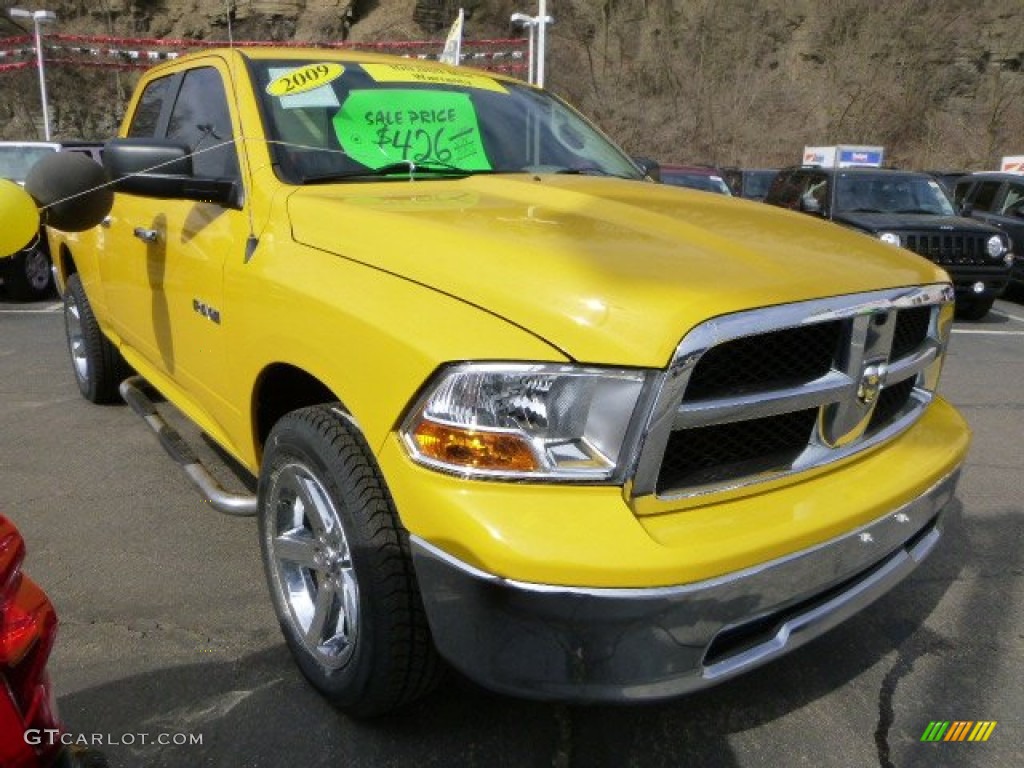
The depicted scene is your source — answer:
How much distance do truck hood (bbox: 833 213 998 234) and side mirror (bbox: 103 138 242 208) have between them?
25.5ft

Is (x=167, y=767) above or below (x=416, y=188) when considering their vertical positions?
below

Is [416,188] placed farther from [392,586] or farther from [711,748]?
[711,748]

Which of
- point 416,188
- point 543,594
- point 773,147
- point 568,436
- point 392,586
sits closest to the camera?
point 543,594

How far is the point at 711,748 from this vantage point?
7.26 ft

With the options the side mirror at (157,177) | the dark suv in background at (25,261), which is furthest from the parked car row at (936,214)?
the dark suv in background at (25,261)

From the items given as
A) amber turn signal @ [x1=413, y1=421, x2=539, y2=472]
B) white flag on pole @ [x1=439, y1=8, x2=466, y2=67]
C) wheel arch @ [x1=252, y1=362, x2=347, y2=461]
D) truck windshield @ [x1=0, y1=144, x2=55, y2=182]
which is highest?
white flag on pole @ [x1=439, y1=8, x2=466, y2=67]

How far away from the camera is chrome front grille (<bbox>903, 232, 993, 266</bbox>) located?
9055mm

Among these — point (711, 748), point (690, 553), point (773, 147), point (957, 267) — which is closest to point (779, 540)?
point (690, 553)

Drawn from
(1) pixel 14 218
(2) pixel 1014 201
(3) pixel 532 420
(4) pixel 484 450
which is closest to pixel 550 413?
(3) pixel 532 420

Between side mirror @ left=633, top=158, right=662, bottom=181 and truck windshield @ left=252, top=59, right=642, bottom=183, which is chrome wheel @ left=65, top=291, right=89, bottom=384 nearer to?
truck windshield @ left=252, top=59, right=642, bottom=183

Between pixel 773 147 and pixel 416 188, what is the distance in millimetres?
40780

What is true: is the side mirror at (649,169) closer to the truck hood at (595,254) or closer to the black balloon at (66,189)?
the truck hood at (595,254)

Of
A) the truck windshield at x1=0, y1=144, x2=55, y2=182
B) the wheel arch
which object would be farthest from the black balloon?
the truck windshield at x1=0, y1=144, x2=55, y2=182

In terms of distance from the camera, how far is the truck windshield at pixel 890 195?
991cm
